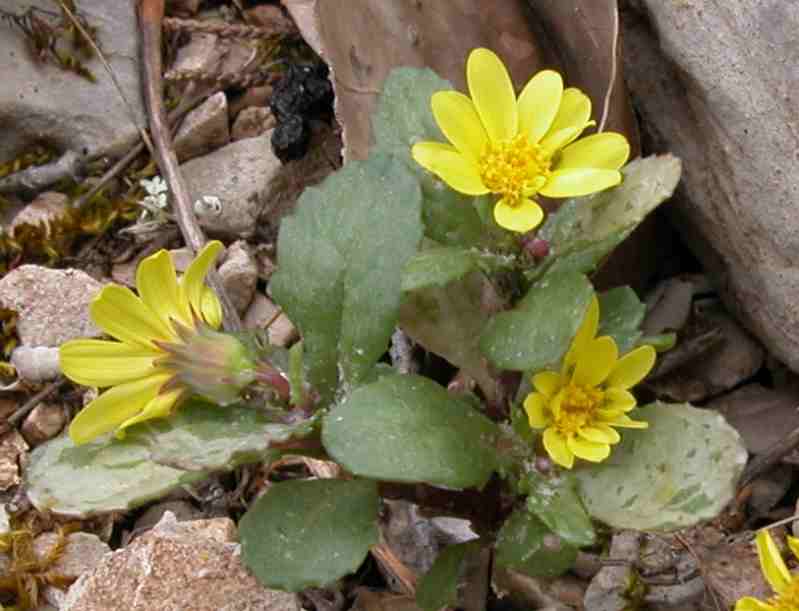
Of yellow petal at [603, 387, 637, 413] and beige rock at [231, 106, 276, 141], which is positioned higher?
yellow petal at [603, 387, 637, 413]

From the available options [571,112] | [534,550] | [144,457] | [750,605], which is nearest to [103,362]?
[144,457]

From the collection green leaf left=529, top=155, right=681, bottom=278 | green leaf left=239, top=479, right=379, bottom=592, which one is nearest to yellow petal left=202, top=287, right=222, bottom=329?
green leaf left=239, top=479, right=379, bottom=592

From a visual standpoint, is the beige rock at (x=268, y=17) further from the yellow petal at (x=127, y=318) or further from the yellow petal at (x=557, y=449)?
the yellow petal at (x=557, y=449)

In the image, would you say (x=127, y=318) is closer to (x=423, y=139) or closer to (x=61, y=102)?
(x=423, y=139)

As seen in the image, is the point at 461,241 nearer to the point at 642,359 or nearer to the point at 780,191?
the point at 642,359

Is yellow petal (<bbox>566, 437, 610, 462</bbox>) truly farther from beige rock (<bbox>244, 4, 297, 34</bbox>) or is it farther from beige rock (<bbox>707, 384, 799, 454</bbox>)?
beige rock (<bbox>244, 4, 297, 34</bbox>)
